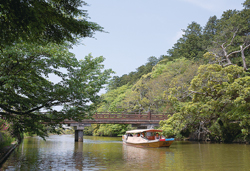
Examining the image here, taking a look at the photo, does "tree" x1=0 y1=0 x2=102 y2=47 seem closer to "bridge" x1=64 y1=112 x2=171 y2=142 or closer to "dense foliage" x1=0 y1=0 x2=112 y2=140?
"dense foliage" x1=0 y1=0 x2=112 y2=140

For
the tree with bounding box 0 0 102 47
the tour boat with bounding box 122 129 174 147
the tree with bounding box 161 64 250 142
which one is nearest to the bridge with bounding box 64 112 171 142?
the tour boat with bounding box 122 129 174 147

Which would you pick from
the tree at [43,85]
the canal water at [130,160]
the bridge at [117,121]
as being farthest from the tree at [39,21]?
the bridge at [117,121]

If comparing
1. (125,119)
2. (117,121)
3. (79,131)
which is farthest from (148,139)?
(79,131)

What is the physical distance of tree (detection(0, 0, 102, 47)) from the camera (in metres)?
6.25

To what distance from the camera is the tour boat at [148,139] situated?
2663cm

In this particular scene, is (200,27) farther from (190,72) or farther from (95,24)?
(95,24)

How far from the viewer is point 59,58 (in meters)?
12.5

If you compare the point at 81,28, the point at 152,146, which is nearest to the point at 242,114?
the point at 152,146

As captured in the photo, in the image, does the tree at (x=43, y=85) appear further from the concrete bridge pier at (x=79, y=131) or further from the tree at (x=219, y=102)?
the concrete bridge pier at (x=79, y=131)

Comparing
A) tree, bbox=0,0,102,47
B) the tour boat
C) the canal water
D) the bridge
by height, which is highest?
tree, bbox=0,0,102,47

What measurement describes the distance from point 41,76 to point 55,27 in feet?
18.8

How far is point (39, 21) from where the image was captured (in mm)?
6430

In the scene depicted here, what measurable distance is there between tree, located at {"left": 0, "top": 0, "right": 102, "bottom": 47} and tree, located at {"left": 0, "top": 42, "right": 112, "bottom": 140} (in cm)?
354

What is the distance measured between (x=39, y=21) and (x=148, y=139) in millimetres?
24657
